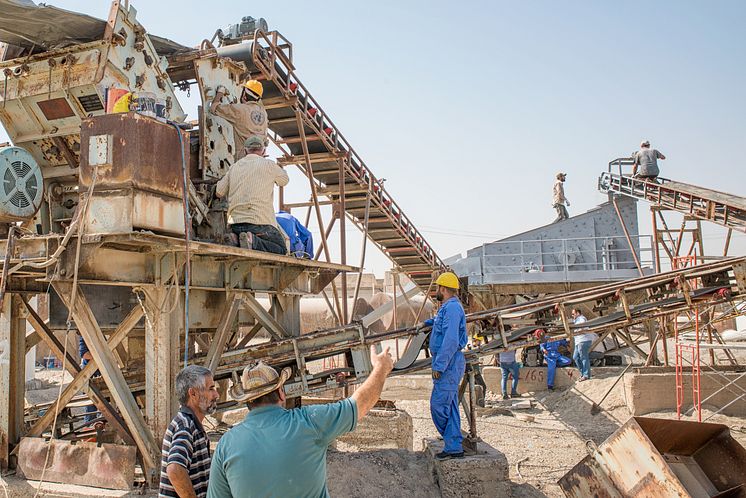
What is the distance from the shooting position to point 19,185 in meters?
6.21

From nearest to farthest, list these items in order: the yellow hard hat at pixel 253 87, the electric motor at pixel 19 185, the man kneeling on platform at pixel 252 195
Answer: the electric motor at pixel 19 185 < the man kneeling on platform at pixel 252 195 < the yellow hard hat at pixel 253 87

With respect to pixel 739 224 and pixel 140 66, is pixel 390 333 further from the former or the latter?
pixel 739 224

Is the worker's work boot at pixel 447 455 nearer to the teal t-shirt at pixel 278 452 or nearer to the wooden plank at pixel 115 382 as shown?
the wooden plank at pixel 115 382

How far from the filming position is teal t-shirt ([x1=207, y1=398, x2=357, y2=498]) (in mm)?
2850

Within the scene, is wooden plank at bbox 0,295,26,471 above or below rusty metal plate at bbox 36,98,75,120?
below

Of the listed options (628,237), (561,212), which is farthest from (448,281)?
(561,212)

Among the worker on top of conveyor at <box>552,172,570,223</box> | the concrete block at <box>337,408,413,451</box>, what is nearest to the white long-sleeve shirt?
the worker on top of conveyor at <box>552,172,570,223</box>

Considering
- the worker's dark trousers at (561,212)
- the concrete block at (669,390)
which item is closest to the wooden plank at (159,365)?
the concrete block at (669,390)

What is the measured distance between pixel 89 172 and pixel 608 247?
1693cm

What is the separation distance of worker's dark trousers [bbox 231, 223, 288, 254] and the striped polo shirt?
3174 millimetres

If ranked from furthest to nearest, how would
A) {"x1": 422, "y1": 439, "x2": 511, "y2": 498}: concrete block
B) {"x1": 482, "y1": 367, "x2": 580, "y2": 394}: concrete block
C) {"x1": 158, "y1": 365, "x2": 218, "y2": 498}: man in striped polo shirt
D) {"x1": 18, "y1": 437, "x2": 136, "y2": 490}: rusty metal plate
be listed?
{"x1": 482, "y1": 367, "x2": 580, "y2": 394}: concrete block, {"x1": 422, "y1": 439, "x2": 511, "y2": 498}: concrete block, {"x1": 18, "y1": 437, "x2": 136, "y2": 490}: rusty metal plate, {"x1": 158, "y1": 365, "x2": 218, "y2": 498}: man in striped polo shirt

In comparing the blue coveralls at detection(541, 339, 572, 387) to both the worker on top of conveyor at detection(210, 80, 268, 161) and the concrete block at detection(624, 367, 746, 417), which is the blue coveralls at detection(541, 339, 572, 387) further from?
the worker on top of conveyor at detection(210, 80, 268, 161)

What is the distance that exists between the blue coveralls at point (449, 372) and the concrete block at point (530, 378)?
974cm

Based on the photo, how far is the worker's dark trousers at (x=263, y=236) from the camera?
7.02 meters
